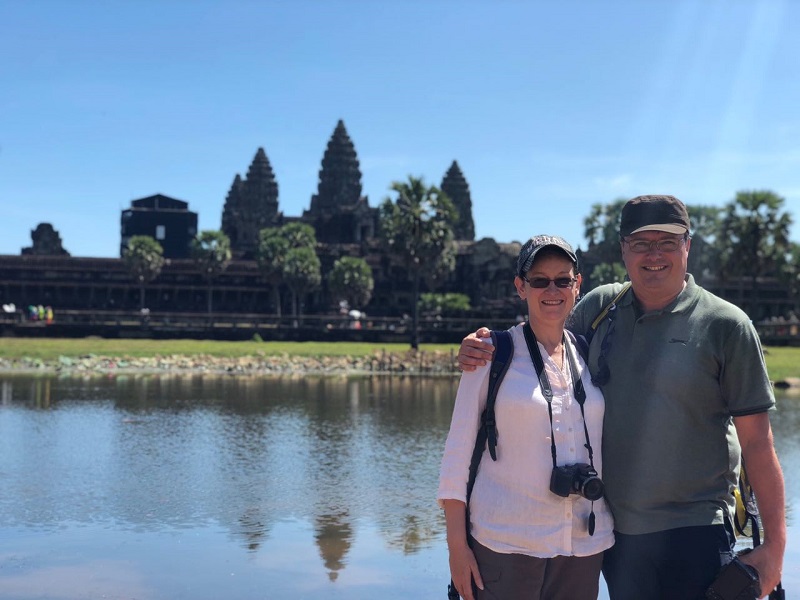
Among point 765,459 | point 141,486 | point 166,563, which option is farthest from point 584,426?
point 141,486

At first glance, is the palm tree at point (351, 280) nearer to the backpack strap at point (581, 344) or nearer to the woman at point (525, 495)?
the backpack strap at point (581, 344)

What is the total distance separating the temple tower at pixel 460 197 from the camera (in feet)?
342

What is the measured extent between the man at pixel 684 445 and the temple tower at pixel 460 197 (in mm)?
100024

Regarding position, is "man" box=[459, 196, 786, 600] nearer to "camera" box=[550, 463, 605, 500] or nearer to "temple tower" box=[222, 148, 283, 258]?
"camera" box=[550, 463, 605, 500]

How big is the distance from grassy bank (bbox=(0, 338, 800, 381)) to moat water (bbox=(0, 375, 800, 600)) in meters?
17.5

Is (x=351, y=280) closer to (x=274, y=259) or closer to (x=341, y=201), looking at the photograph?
(x=274, y=259)

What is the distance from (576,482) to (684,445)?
59 centimetres

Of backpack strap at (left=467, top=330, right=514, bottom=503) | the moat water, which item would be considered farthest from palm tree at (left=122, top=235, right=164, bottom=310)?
backpack strap at (left=467, top=330, right=514, bottom=503)

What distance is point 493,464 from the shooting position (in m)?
4.03

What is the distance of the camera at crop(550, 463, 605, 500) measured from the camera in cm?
387

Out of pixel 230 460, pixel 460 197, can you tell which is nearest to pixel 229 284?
pixel 460 197

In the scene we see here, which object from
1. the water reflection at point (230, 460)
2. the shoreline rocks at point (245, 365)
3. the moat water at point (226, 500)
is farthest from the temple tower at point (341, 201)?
the moat water at point (226, 500)

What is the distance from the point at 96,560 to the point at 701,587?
6331 millimetres

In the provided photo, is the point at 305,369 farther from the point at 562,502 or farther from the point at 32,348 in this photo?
the point at 562,502
